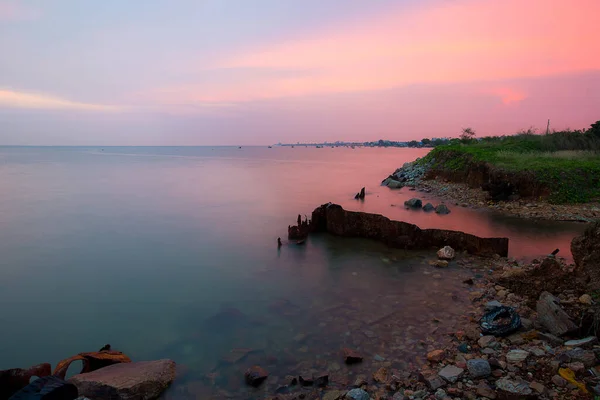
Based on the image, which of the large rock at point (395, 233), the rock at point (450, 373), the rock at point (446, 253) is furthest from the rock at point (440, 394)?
the large rock at point (395, 233)

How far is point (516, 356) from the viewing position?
5.11 metres

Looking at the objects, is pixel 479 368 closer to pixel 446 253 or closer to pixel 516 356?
pixel 516 356

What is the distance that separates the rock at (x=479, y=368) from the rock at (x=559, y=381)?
2.42ft

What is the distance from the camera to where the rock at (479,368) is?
479 cm

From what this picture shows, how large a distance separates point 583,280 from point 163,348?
866 cm

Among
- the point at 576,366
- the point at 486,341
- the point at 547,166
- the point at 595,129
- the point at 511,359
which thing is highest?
the point at 595,129

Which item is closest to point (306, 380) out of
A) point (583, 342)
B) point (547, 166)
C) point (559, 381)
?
point (559, 381)

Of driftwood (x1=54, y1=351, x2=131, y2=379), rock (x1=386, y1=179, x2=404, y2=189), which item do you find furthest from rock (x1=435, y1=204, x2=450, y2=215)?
driftwood (x1=54, y1=351, x2=131, y2=379)

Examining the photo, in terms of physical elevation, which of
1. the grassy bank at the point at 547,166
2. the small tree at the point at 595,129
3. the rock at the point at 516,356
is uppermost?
the small tree at the point at 595,129

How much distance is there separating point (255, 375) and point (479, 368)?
331 centimetres

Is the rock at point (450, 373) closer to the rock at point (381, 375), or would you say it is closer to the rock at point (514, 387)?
the rock at point (514, 387)

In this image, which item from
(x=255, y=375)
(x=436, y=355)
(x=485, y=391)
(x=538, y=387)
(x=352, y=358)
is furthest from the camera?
(x=352, y=358)

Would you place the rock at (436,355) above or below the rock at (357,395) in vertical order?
above

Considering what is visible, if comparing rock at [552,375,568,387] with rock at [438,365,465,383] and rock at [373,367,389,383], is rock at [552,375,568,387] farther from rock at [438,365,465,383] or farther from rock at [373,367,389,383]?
rock at [373,367,389,383]
